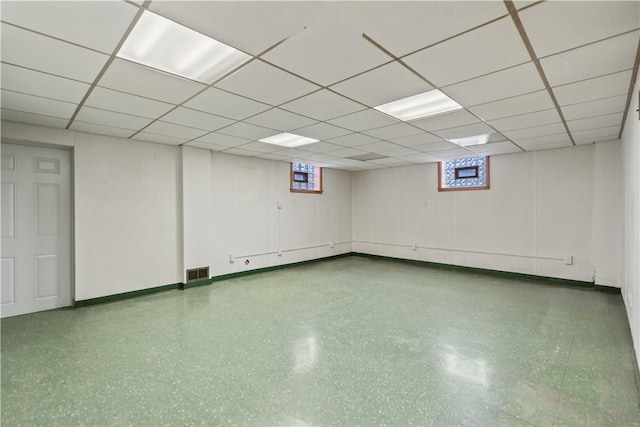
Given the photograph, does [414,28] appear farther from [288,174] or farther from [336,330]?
[288,174]

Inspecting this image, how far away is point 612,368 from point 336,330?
2.43 m

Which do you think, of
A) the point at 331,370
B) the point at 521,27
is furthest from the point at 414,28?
the point at 331,370

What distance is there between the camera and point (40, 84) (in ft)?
8.54

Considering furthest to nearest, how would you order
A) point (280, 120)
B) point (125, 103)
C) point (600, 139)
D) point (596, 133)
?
point (600, 139) < point (596, 133) < point (280, 120) < point (125, 103)

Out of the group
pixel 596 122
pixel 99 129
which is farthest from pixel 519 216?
pixel 99 129

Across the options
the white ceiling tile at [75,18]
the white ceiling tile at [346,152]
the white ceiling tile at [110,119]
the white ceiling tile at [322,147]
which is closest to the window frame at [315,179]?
the white ceiling tile at [346,152]

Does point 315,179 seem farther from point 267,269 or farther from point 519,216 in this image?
point 519,216

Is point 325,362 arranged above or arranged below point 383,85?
below

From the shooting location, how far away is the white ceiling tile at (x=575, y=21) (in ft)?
5.32

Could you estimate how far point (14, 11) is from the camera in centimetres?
166

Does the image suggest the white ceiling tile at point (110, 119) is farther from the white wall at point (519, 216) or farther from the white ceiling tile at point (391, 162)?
the white wall at point (519, 216)

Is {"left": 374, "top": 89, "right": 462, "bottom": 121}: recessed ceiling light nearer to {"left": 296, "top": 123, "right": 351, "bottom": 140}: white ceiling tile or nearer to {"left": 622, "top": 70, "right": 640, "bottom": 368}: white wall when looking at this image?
{"left": 296, "top": 123, "right": 351, "bottom": 140}: white ceiling tile

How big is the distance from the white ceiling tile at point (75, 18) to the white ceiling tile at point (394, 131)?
9.82 feet

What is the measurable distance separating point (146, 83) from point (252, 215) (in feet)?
12.9
